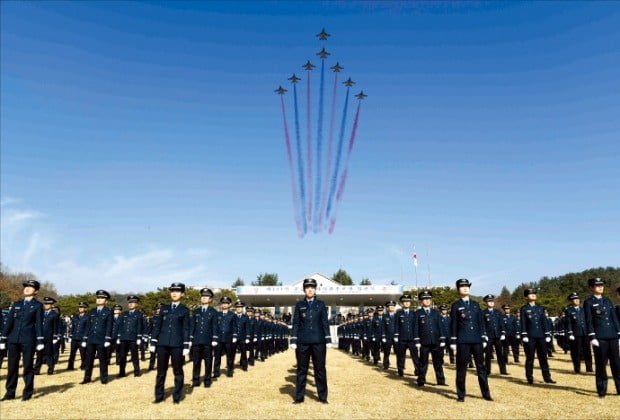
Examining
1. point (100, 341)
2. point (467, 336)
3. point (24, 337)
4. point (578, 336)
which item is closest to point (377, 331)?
point (578, 336)

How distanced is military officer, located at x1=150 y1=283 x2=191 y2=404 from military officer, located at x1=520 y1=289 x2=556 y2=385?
353 inches

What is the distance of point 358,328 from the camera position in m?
24.5

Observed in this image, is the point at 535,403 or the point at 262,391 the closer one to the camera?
the point at 535,403

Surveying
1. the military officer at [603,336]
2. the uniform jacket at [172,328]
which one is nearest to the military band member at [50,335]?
the uniform jacket at [172,328]

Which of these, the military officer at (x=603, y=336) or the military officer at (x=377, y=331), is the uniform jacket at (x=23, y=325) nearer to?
the military officer at (x=377, y=331)

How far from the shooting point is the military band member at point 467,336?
31.0 feet

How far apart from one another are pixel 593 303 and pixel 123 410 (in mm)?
10445

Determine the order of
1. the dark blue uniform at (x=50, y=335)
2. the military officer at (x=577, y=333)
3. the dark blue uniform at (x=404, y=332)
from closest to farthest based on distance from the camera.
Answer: the dark blue uniform at (x=404, y=332) → the military officer at (x=577, y=333) → the dark blue uniform at (x=50, y=335)

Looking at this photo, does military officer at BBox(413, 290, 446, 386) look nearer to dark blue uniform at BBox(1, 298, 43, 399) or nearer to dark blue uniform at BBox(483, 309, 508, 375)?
dark blue uniform at BBox(483, 309, 508, 375)

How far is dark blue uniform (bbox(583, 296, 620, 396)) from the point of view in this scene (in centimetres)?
959

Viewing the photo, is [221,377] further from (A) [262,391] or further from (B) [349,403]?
(B) [349,403]

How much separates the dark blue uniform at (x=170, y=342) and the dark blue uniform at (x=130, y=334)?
5606 mm

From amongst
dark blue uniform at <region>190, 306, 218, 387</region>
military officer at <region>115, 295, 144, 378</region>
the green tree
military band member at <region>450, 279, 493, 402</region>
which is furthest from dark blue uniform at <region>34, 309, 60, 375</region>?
the green tree

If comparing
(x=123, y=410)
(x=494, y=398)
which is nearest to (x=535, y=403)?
(x=494, y=398)
